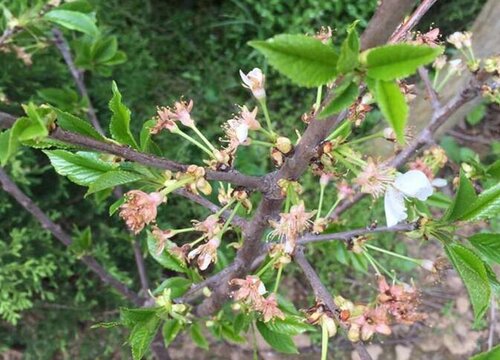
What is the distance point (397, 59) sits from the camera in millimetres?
438

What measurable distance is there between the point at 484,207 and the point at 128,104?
1.35 meters

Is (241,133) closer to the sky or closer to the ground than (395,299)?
closer to the sky

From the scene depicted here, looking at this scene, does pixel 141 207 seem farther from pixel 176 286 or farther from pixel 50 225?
pixel 50 225

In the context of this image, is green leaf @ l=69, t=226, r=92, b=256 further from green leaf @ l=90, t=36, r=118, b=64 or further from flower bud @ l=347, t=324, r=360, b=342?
flower bud @ l=347, t=324, r=360, b=342

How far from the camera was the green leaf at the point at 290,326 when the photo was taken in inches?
33.3

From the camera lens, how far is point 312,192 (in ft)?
6.63

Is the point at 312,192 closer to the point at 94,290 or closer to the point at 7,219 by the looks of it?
the point at 94,290

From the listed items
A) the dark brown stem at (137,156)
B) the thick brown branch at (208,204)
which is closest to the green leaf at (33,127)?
the dark brown stem at (137,156)

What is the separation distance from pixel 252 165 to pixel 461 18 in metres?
0.89

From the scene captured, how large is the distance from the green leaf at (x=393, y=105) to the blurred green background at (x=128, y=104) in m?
0.64

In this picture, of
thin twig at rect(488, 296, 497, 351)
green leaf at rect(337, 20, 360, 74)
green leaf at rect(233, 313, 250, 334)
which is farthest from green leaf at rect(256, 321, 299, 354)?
thin twig at rect(488, 296, 497, 351)

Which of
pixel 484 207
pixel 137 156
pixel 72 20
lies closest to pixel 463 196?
pixel 484 207

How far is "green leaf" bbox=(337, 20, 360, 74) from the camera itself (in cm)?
44

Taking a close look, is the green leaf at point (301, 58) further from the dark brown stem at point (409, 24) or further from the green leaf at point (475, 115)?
the green leaf at point (475, 115)
